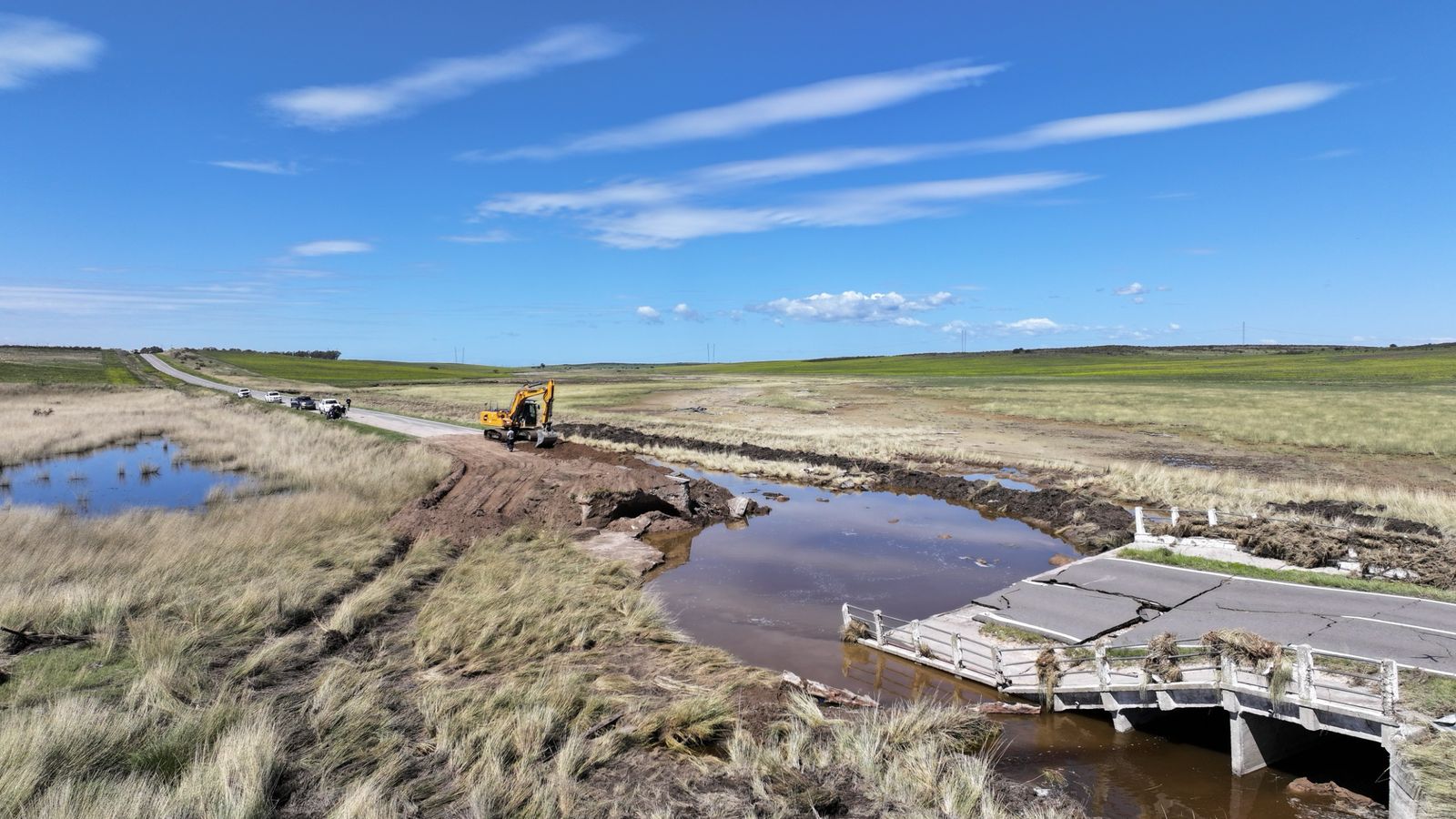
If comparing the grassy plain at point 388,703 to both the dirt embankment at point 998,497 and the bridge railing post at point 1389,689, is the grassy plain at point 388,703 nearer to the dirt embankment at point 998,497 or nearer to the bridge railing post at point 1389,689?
the bridge railing post at point 1389,689

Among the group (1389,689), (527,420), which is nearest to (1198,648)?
(1389,689)

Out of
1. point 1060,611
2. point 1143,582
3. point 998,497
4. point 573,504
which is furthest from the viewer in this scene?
point 998,497

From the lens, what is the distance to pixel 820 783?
8195 millimetres

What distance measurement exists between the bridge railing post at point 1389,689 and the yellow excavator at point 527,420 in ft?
102

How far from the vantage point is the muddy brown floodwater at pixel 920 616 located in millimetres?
9258

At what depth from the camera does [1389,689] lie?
27.6 feet

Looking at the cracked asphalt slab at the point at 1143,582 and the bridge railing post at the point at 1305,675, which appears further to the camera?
the cracked asphalt slab at the point at 1143,582

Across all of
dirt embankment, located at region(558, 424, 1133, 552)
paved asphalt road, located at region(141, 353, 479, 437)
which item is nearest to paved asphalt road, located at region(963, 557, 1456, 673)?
dirt embankment, located at region(558, 424, 1133, 552)

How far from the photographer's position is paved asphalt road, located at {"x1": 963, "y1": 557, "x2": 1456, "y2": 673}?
35.5 ft

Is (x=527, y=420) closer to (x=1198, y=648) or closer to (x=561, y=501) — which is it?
(x=561, y=501)

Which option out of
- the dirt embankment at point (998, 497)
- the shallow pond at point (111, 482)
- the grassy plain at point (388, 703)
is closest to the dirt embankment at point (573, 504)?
the grassy plain at point (388, 703)

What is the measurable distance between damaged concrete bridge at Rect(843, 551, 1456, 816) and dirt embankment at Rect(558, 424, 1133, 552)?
597 centimetres

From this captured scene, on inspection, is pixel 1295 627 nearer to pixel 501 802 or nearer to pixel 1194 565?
pixel 1194 565

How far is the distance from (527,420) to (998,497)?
2218 cm
